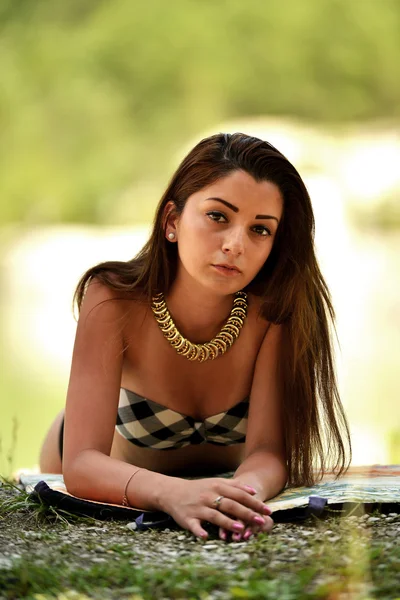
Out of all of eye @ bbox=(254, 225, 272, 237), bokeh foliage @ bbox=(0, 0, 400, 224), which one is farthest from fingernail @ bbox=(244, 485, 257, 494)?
bokeh foliage @ bbox=(0, 0, 400, 224)

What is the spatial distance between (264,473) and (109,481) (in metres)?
0.32

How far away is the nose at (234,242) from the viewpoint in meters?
2.06

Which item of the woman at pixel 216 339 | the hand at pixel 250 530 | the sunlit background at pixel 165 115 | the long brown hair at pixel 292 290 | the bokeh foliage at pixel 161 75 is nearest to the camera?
the hand at pixel 250 530

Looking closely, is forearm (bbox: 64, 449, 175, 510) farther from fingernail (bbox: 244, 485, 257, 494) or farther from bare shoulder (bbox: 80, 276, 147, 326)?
bare shoulder (bbox: 80, 276, 147, 326)

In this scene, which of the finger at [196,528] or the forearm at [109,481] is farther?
the forearm at [109,481]

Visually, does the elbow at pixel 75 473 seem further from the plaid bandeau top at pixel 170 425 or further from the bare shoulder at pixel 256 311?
the bare shoulder at pixel 256 311

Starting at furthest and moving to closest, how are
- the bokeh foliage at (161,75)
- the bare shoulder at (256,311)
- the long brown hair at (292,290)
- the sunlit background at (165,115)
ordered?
the bokeh foliage at (161,75)
the sunlit background at (165,115)
the bare shoulder at (256,311)
the long brown hair at (292,290)

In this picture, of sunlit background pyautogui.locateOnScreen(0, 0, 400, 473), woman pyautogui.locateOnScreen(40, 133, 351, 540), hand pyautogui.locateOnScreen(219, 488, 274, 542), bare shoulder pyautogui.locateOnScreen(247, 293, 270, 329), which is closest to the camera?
hand pyautogui.locateOnScreen(219, 488, 274, 542)

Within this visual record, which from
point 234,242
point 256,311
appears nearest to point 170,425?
point 256,311

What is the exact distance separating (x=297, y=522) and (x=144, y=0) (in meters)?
15.7

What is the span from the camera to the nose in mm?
2061

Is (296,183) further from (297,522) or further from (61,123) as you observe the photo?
(61,123)

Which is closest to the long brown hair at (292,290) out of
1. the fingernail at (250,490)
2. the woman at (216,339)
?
the woman at (216,339)

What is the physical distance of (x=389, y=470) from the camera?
2.47 meters
